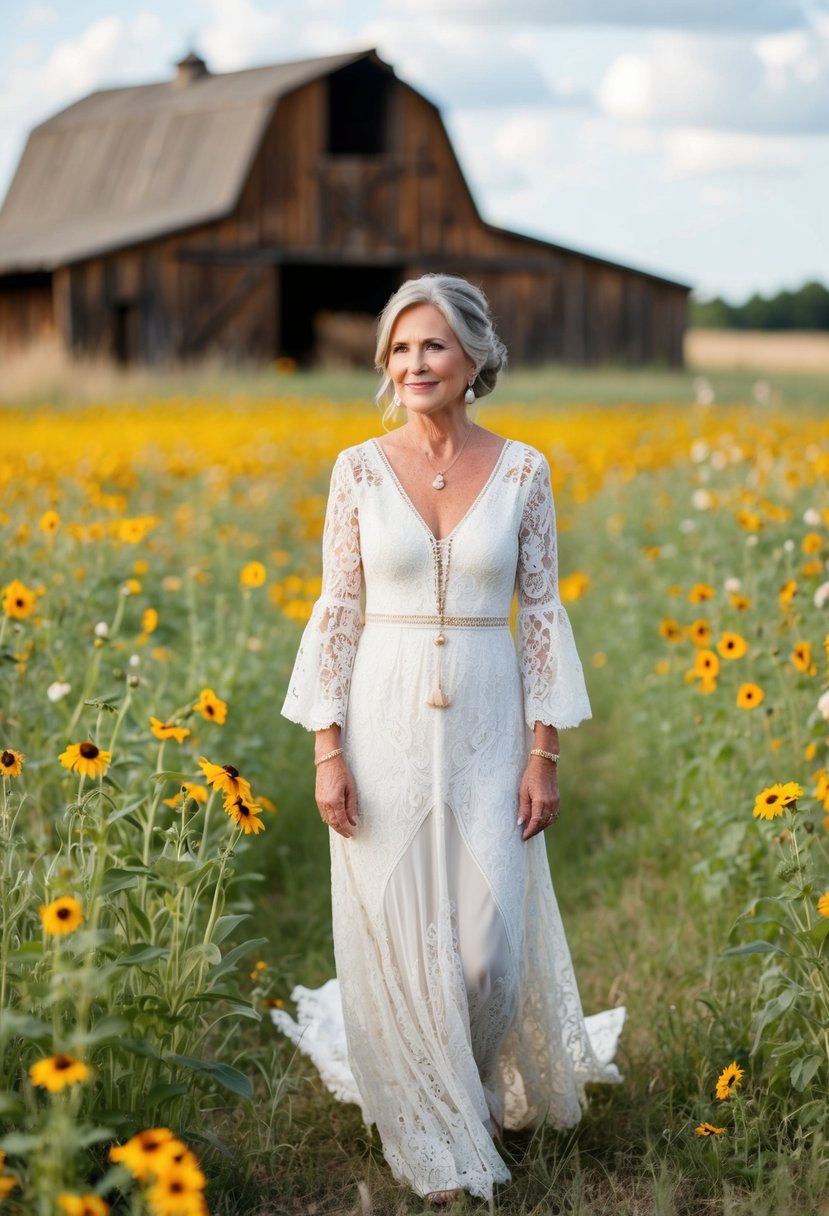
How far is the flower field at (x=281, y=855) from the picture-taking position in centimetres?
278

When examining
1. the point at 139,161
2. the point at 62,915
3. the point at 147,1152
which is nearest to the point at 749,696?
the point at 62,915

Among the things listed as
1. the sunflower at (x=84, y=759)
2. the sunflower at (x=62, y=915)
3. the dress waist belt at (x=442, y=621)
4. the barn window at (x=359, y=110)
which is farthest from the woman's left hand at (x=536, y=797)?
the barn window at (x=359, y=110)

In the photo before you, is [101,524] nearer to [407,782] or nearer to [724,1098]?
[407,782]

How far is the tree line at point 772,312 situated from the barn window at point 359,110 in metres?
31.2

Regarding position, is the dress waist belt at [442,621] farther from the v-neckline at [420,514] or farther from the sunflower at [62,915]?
the sunflower at [62,915]

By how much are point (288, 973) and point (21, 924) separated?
1124mm

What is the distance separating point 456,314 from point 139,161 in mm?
27335

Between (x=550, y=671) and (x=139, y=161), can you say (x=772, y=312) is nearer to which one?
(x=139, y=161)

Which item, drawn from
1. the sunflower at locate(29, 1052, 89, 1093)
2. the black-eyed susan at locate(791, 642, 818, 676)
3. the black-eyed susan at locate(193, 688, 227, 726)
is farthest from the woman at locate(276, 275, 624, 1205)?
the sunflower at locate(29, 1052, 89, 1093)

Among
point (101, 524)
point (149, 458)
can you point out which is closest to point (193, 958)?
point (101, 524)

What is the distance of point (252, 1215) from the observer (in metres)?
3.02

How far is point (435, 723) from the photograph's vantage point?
3252 mm

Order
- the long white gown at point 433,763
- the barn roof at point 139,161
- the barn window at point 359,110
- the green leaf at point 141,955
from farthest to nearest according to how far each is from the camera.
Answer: the barn window at point 359,110
the barn roof at point 139,161
the long white gown at point 433,763
the green leaf at point 141,955

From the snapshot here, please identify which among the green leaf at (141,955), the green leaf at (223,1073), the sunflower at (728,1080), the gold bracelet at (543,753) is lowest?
the sunflower at (728,1080)
